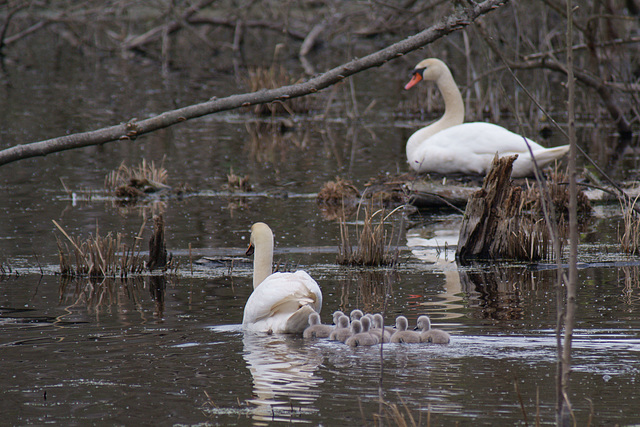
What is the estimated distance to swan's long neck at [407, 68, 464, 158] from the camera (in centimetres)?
1434

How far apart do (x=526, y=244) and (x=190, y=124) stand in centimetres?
1642

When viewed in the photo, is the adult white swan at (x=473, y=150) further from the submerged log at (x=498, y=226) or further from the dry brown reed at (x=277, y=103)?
the dry brown reed at (x=277, y=103)

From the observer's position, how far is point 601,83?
18.4m

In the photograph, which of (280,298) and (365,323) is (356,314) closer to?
(365,323)

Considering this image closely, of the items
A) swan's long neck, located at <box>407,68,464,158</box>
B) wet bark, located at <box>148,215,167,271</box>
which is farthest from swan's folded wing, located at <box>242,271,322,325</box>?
swan's long neck, located at <box>407,68,464,158</box>

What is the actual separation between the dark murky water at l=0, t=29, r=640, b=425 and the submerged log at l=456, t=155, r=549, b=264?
0.31 meters

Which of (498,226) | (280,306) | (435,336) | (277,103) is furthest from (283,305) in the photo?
(277,103)

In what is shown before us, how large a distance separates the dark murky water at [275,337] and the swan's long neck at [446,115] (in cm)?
146

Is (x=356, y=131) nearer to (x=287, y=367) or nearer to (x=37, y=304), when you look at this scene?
(x=37, y=304)

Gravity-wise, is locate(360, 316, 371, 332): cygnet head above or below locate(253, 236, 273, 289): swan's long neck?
below

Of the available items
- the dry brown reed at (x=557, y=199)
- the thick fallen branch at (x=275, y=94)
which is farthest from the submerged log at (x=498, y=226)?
the thick fallen branch at (x=275, y=94)

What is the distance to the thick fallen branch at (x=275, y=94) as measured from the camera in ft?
15.4

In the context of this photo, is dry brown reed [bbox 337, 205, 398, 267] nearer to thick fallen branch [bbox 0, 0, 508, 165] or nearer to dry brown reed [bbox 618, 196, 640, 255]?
dry brown reed [bbox 618, 196, 640, 255]

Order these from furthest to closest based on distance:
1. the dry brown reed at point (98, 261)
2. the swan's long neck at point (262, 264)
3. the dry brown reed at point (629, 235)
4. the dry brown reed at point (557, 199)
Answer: the dry brown reed at point (557, 199) → the dry brown reed at point (629, 235) → the dry brown reed at point (98, 261) → the swan's long neck at point (262, 264)
